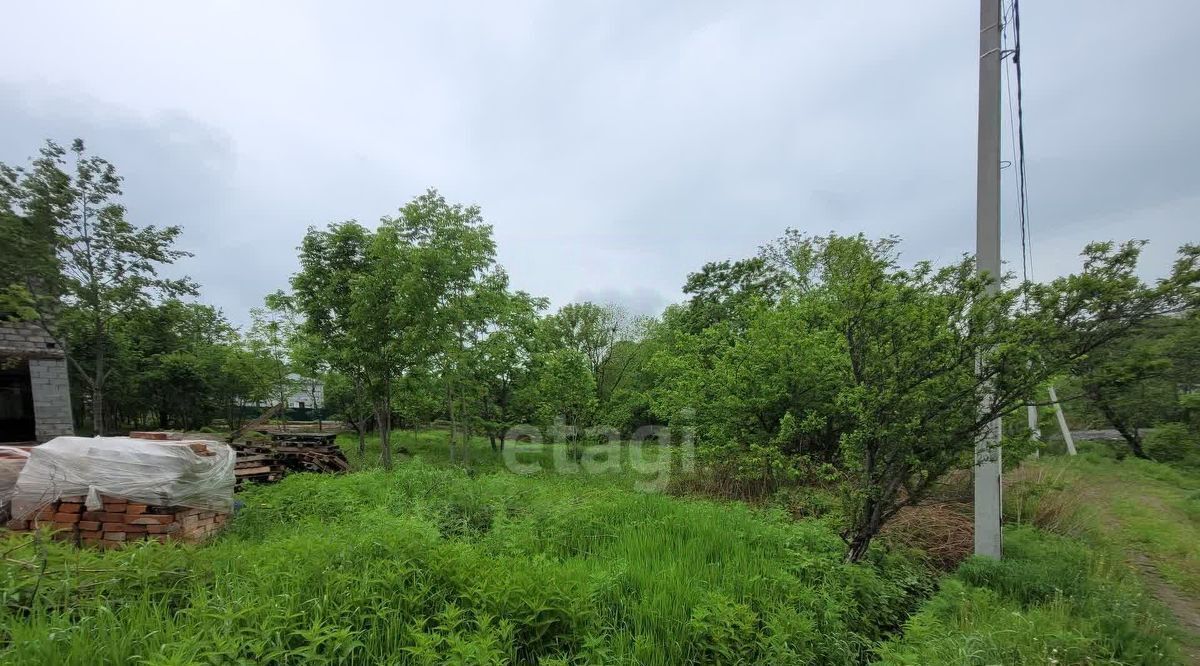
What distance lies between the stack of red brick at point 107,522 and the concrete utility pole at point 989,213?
7901 mm

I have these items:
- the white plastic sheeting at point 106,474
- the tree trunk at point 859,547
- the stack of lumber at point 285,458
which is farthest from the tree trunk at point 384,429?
the tree trunk at point 859,547

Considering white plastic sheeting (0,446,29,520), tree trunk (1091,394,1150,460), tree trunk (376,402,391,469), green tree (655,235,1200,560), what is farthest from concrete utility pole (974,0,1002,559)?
tree trunk (1091,394,1150,460)

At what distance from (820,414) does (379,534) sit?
21.5ft

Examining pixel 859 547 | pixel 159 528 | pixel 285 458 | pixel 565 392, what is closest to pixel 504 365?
Result: pixel 565 392

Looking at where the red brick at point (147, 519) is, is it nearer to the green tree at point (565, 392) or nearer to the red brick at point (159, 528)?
the red brick at point (159, 528)

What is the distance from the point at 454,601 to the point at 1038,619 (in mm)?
3929

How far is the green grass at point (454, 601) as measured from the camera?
2.24 meters

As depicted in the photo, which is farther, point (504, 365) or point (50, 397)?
point (504, 365)

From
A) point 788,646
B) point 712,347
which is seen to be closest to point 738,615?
point 788,646

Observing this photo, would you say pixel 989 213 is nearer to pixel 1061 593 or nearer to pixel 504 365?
pixel 1061 593

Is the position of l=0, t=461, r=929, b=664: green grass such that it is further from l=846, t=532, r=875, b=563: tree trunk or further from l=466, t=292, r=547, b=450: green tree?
l=466, t=292, r=547, b=450: green tree

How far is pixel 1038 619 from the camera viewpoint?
3.03m

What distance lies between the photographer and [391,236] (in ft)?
33.9

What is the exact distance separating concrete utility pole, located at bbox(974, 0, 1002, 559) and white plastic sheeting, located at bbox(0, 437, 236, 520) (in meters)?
7.95
